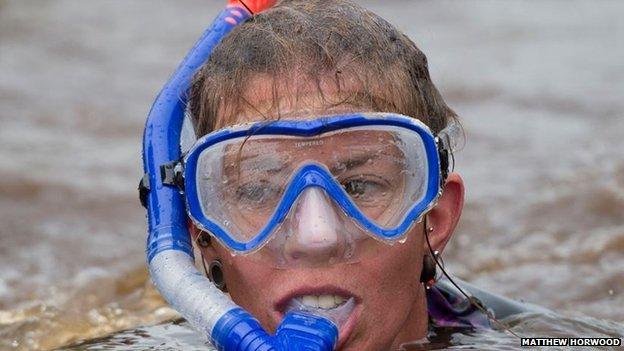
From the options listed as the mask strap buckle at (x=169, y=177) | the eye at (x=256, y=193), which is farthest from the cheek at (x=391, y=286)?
the mask strap buckle at (x=169, y=177)

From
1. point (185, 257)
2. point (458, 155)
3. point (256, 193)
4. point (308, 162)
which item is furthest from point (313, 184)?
point (458, 155)

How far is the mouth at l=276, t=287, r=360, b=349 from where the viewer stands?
2.94 meters

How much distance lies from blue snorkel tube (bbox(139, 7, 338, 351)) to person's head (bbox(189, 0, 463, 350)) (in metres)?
0.07

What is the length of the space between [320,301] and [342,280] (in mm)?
69

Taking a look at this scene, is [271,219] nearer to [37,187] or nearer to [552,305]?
[552,305]

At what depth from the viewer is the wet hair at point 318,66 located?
3.12 m

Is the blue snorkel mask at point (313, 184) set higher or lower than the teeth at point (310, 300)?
higher

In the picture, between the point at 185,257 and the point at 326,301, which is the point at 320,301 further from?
the point at 185,257

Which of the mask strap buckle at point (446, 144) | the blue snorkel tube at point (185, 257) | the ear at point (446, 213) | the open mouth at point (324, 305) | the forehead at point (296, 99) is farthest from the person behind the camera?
the ear at point (446, 213)

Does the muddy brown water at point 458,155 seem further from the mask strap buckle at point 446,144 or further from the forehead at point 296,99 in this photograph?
the forehead at point 296,99

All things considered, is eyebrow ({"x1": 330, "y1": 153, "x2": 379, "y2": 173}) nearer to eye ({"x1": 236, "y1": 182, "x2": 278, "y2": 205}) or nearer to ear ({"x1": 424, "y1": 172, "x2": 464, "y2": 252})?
eye ({"x1": 236, "y1": 182, "x2": 278, "y2": 205})

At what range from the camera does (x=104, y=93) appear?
→ 829cm

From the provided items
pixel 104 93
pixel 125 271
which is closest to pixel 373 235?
pixel 125 271

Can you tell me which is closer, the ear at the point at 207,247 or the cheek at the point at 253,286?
the cheek at the point at 253,286
